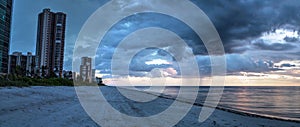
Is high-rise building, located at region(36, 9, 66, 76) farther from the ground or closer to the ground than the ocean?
farther from the ground

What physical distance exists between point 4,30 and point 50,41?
1589 inches

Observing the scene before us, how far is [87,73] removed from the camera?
513 ft

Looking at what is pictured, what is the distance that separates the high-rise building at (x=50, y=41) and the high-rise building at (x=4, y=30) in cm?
3431

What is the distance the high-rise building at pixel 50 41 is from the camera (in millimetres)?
114812

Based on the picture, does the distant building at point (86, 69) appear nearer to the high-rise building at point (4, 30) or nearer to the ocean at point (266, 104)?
the high-rise building at point (4, 30)

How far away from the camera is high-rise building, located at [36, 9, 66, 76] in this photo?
115 metres

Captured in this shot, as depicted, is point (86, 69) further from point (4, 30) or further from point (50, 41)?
point (4, 30)

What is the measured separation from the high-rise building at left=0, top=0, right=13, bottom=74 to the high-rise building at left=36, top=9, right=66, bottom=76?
3431 cm

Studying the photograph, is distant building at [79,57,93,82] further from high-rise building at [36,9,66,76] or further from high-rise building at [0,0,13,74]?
high-rise building at [0,0,13,74]

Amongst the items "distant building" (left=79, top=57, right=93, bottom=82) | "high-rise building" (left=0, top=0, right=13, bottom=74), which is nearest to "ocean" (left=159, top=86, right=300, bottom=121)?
"high-rise building" (left=0, top=0, right=13, bottom=74)

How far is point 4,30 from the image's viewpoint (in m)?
75.8

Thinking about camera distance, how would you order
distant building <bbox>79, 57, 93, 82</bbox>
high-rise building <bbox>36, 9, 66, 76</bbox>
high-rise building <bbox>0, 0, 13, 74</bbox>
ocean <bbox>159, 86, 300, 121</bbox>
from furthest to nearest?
distant building <bbox>79, 57, 93, 82</bbox> < high-rise building <bbox>36, 9, 66, 76</bbox> < high-rise building <bbox>0, 0, 13, 74</bbox> < ocean <bbox>159, 86, 300, 121</bbox>

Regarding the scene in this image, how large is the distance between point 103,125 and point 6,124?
9.70 feet

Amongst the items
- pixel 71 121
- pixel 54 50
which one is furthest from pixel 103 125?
pixel 54 50
